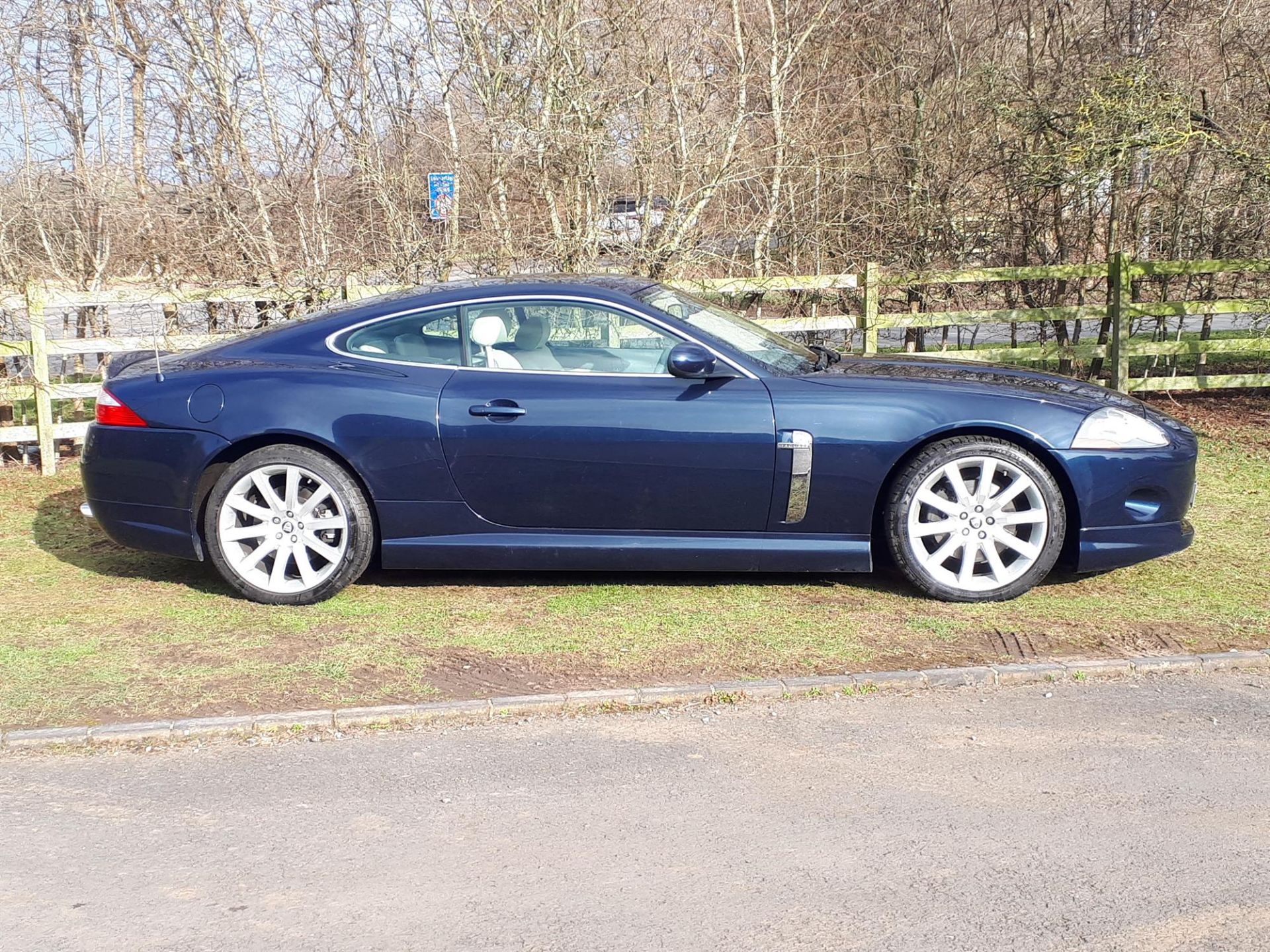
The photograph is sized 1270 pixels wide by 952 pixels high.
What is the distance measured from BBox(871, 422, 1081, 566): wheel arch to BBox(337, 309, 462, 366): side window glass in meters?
2.07

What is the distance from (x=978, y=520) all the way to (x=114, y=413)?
4083mm

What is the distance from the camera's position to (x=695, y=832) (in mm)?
3619

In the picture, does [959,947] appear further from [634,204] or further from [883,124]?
[883,124]

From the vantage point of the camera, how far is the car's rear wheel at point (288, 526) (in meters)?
5.73

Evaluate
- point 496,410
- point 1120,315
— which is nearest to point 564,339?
point 496,410

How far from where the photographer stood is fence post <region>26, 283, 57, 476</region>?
9.04 metres

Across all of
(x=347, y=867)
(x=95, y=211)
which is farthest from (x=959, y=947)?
(x=95, y=211)

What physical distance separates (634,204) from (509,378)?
6.06 meters

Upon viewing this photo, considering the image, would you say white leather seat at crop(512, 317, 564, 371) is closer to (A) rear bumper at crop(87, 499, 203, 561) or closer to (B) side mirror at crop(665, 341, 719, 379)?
(B) side mirror at crop(665, 341, 719, 379)

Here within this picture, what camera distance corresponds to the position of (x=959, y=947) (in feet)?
9.76

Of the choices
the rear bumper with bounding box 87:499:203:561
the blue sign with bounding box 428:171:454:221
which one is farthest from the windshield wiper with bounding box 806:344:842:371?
the blue sign with bounding box 428:171:454:221

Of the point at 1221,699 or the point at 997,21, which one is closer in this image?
the point at 1221,699

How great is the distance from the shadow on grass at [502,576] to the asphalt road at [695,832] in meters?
1.43

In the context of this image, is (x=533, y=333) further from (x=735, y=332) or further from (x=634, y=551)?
(x=634, y=551)
